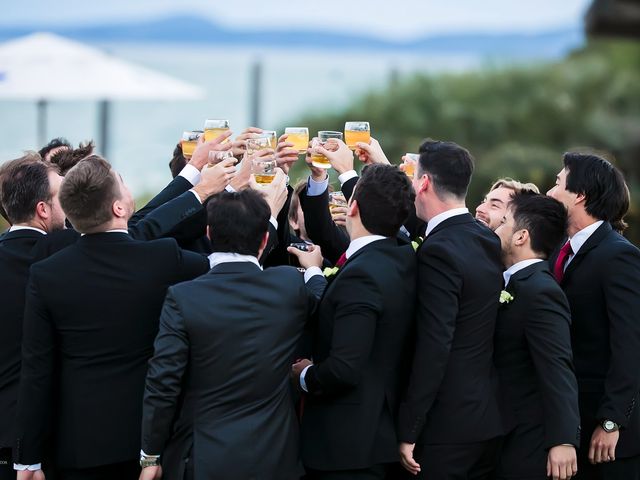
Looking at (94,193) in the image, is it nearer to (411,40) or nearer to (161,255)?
(161,255)

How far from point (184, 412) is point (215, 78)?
55.1ft

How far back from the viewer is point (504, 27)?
2586 cm

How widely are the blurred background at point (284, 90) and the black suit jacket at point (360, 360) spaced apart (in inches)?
283

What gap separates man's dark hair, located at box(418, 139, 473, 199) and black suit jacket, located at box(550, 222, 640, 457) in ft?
2.97

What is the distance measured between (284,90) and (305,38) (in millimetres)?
4562

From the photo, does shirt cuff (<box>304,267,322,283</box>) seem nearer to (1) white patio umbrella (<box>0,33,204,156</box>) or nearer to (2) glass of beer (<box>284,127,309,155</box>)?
(2) glass of beer (<box>284,127,309,155</box>)

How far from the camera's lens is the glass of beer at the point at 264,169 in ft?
16.9

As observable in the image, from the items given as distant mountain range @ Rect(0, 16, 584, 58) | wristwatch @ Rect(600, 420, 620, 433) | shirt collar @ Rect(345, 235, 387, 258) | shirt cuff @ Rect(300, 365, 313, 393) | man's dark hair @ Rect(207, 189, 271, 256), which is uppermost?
distant mountain range @ Rect(0, 16, 584, 58)

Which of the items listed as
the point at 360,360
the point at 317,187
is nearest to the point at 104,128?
the point at 317,187

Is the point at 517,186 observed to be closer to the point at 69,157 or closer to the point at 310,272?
the point at 310,272

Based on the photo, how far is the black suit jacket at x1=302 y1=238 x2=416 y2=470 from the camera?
450 centimetres

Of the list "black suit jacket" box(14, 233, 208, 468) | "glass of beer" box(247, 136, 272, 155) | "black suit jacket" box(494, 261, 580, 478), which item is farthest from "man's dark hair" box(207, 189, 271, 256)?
"black suit jacket" box(494, 261, 580, 478)

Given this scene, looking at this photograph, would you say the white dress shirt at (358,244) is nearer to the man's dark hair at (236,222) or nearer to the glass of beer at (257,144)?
the man's dark hair at (236,222)

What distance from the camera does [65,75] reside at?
11.3m
